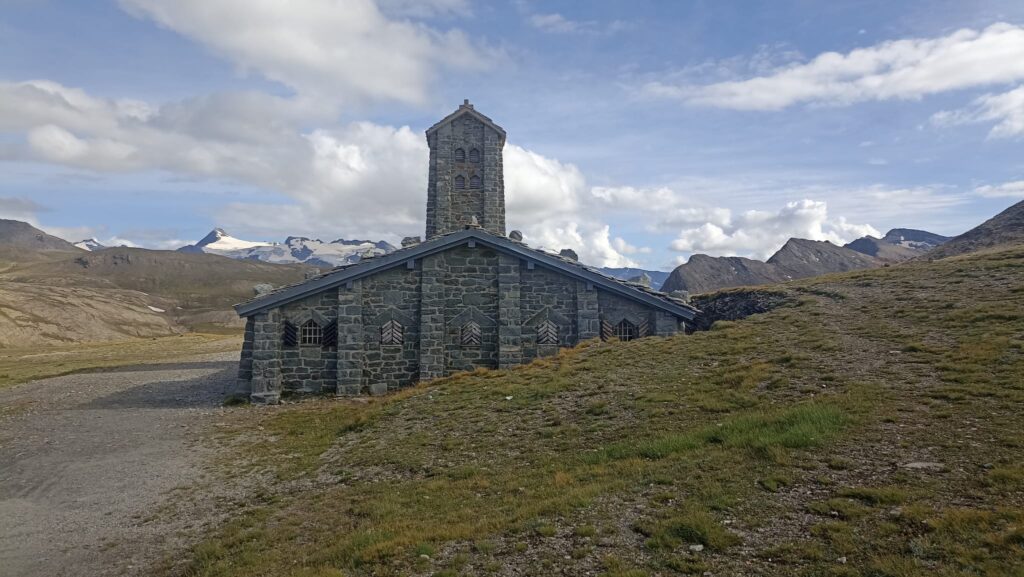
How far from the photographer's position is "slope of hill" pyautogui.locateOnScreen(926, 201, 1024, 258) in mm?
61438

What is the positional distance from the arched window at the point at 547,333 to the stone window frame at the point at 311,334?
30.2 ft

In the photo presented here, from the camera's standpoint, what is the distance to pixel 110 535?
9.73 meters

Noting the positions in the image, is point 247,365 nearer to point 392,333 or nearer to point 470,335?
point 392,333

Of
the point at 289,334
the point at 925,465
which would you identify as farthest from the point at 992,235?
the point at 289,334

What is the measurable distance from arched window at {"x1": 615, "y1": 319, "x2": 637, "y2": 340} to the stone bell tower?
11.5m

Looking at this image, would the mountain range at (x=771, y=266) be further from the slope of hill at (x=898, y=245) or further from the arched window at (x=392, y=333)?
the arched window at (x=392, y=333)

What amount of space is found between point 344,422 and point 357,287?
6.85 metres

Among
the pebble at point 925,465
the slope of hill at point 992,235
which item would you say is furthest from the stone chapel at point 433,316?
the slope of hill at point 992,235

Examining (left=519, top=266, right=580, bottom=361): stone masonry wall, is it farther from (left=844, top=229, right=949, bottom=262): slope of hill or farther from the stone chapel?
(left=844, top=229, right=949, bottom=262): slope of hill

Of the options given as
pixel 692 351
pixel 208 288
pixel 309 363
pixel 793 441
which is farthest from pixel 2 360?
pixel 208 288

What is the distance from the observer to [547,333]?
2350 cm

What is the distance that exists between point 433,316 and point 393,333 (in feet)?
6.05

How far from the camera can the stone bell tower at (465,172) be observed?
32.6m

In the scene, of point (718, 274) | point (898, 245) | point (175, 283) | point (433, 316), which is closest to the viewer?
point (433, 316)
